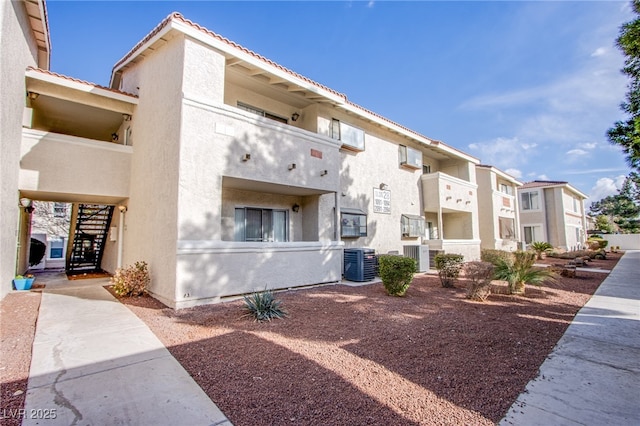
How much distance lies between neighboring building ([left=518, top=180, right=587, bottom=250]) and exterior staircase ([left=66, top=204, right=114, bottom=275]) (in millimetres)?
37477

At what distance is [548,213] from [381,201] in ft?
87.8

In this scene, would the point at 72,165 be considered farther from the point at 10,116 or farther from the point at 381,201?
the point at 381,201

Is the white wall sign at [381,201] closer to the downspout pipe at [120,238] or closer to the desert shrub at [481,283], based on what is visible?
the desert shrub at [481,283]

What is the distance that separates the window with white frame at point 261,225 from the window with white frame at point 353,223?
8.58ft

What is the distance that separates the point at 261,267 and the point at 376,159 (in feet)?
29.7

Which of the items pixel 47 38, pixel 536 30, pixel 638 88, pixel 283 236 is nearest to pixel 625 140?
pixel 638 88

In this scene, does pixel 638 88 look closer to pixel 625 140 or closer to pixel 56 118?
pixel 625 140

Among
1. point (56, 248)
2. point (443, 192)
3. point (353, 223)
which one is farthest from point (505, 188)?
point (56, 248)

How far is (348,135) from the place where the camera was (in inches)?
536

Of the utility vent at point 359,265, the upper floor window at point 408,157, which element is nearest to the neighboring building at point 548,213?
the upper floor window at point 408,157

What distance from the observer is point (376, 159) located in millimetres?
15383

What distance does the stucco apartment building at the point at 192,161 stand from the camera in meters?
7.98

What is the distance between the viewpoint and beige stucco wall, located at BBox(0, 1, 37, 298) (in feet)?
24.0

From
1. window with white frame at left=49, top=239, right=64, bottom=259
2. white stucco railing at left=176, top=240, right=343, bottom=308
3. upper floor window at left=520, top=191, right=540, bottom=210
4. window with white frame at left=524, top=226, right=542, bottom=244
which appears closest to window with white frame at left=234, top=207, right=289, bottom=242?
white stucco railing at left=176, top=240, right=343, bottom=308
